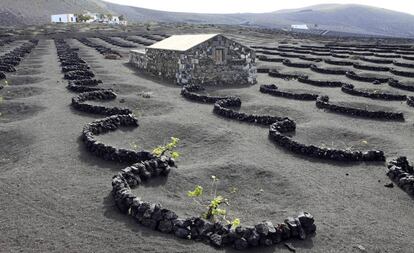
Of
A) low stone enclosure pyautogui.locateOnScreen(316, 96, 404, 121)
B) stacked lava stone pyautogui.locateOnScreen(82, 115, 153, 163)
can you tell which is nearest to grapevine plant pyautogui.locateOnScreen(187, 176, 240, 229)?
stacked lava stone pyautogui.locateOnScreen(82, 115, 153, 163)

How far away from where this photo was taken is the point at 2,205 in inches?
577

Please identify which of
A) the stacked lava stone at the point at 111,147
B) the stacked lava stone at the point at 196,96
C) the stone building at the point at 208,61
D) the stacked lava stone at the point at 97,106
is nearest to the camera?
the stacked lava stone at the point at 111,147

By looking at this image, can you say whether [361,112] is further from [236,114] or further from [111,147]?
[111,147]

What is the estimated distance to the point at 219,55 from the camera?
132 ft

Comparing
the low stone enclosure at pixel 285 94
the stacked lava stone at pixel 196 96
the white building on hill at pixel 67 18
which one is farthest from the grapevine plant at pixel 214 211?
the white building on hill at pixel 67 18

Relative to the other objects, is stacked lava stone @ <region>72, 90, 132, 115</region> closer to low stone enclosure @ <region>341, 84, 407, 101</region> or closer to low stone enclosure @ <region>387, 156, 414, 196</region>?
low stone enclosure @ <region>387, 156, 414, 196</region>

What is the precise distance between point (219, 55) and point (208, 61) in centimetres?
127

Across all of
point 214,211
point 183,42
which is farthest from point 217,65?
point 214,211

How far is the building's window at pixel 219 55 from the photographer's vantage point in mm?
39984

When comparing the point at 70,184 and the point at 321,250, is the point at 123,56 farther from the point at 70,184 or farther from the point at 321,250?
the point at 321,250

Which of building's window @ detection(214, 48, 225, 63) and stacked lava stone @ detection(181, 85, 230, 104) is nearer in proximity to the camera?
stacked lava stone @ detection(181, 85, 230, 104)

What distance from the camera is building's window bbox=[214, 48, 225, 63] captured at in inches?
1574

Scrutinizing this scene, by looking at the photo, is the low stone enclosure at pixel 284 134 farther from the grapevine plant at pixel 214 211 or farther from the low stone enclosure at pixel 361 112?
the grapevine plant at pixel 214 211

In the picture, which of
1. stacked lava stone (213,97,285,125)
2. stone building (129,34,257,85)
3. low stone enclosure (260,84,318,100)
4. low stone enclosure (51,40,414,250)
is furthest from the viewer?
stone building (129,34,257,85)
